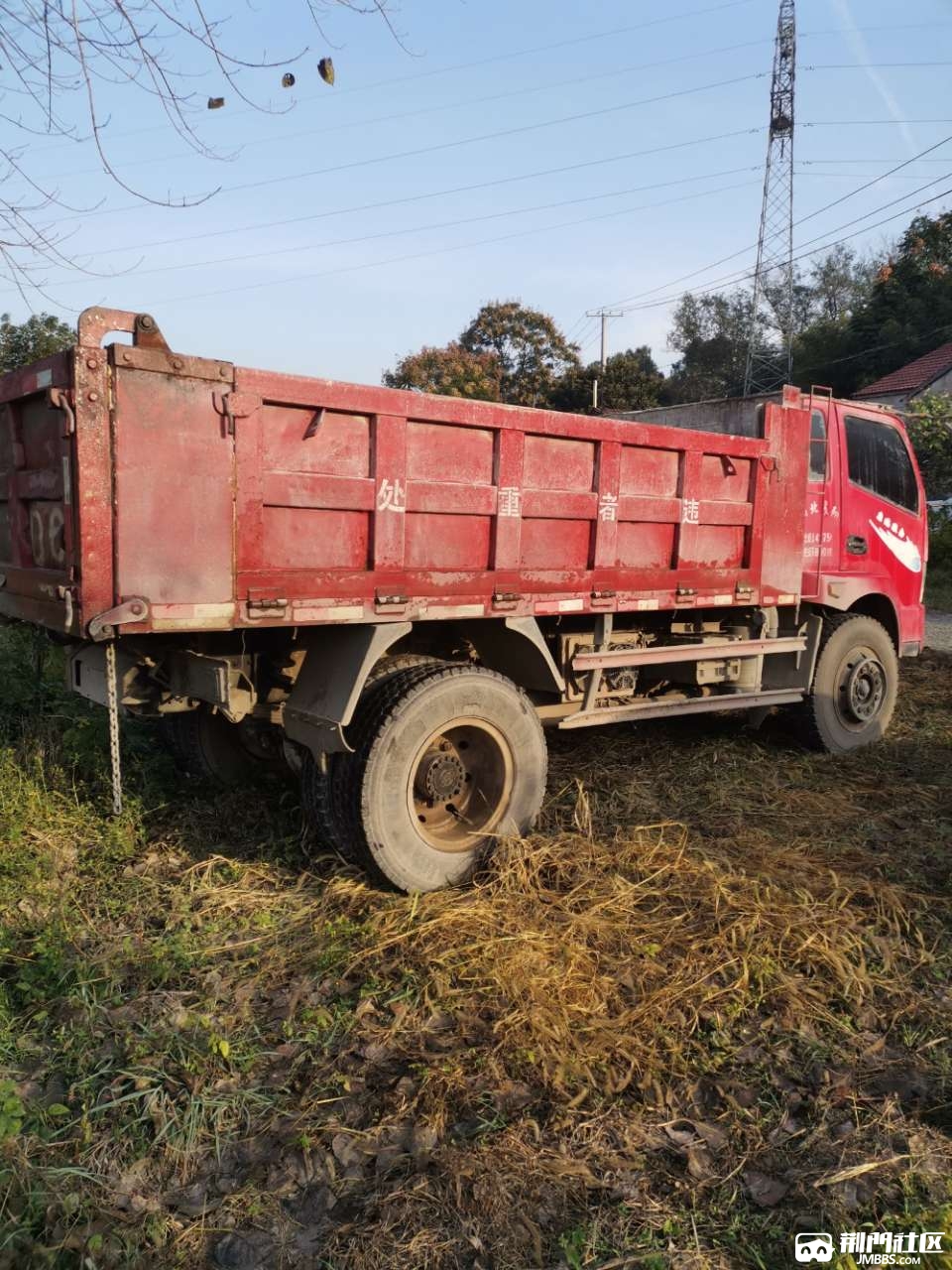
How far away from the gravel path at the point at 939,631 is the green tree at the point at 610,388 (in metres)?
15.4

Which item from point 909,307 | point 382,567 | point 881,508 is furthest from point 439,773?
point 909,307

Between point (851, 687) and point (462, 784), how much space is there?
362 cm

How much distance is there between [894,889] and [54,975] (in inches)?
140

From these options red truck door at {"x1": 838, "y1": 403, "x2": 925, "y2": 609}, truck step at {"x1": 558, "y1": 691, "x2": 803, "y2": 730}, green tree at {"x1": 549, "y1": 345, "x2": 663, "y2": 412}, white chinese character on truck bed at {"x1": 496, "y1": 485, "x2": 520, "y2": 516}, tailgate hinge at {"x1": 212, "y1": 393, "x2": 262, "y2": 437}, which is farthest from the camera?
green tree at {"x1": 549, "y1": 345, "x2": 663, "y2": 412}

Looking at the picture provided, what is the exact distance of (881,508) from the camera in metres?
6.98

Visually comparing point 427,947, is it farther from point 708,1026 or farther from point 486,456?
point 486,456

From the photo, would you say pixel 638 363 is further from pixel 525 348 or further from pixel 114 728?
pixel 114 728

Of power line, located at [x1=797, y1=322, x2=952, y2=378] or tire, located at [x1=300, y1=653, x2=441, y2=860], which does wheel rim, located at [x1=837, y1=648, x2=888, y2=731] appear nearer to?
tire, located at [x1=300, y1=653, x2=441, y2=860]

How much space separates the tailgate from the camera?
357 centimetres

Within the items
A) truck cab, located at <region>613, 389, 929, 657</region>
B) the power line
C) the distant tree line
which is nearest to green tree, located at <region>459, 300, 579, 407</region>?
the distant tree line

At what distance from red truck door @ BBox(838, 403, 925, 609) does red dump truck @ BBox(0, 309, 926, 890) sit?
71cm

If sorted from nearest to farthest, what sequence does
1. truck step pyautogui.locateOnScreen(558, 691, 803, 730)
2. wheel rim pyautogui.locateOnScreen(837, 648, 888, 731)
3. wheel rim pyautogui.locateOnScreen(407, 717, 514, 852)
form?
wheel rim pyautogui.locateOnScreen(407, 717, 514, 852)
truck step pyautogui.locateOnScreen(558, 691, 803, 730)
wheel rim pyautogui.locateOnScreen(837, 648, 888, 731)

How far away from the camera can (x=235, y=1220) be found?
2445mm

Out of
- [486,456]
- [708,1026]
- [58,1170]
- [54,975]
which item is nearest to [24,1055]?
[54,975]
